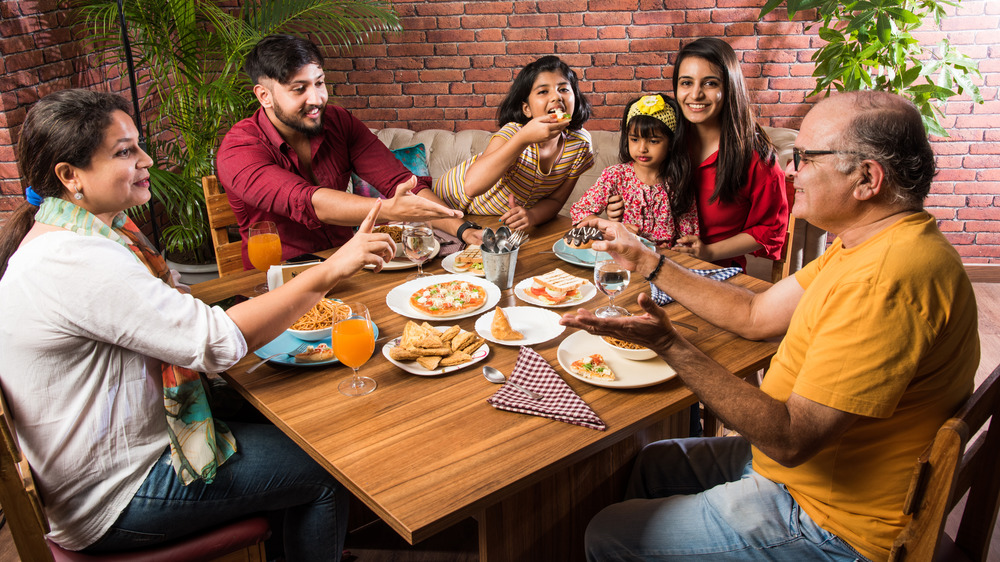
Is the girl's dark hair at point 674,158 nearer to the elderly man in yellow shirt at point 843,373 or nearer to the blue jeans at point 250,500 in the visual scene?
the elderly man in yellow shirt at point 843,373

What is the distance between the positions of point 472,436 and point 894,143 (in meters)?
0.96

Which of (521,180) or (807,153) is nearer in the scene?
(807,153)

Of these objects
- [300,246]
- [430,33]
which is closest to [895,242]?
[300,246]

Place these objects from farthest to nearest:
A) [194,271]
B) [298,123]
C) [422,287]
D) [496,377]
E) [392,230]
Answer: [194,271] < [298,123] < [392,230] < [422,287] < [496,377]

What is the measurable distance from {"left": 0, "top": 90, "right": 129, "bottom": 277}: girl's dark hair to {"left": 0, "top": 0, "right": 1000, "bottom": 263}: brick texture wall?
8.84 feet

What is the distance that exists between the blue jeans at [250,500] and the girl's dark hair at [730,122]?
1.75 meters

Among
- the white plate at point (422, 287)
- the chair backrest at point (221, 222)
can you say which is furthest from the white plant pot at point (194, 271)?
the white plate at point (422, 287)

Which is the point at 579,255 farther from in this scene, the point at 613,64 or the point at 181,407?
the point at 613,64

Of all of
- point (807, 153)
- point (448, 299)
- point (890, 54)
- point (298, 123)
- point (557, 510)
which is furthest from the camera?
point (890, 54)

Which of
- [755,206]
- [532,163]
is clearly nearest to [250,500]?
[532,163]

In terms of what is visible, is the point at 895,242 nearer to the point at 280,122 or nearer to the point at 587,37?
the point at 280,122

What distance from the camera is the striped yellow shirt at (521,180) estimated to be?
274 centimetres

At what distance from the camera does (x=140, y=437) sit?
154 cm

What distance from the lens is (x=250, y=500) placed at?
1602 millimetres
